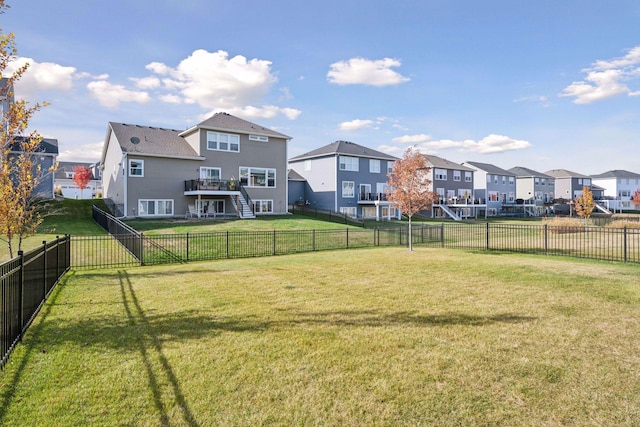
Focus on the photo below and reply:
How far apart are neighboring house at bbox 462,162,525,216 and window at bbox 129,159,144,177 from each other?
49932 mm

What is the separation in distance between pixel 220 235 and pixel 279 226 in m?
7.37

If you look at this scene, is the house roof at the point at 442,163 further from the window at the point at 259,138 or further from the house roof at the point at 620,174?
the house roof at the point at 620,174

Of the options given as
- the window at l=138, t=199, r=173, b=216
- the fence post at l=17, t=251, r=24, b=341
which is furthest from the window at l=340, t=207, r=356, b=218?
the fence post at l=17, t=251, r=24, b=341

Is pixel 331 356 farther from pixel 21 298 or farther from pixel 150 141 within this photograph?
pixel 150 141

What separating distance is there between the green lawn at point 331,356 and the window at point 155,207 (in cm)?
2223

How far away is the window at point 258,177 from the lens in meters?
34.9

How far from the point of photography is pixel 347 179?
140ft

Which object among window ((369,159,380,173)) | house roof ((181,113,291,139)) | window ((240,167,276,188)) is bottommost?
window ((240,167,276,188))

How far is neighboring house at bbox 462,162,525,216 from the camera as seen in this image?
205 feet

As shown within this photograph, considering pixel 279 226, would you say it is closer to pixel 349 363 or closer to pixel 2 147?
pixel 2 147

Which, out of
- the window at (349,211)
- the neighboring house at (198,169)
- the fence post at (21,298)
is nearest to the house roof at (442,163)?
the window at (349,211)

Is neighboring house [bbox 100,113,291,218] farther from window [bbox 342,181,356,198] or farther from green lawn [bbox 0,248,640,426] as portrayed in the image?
green lawn [bbox 0,248,640,426]

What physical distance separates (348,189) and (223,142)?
49.8 ft

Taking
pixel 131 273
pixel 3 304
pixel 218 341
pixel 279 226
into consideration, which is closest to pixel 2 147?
pixel 131 273
